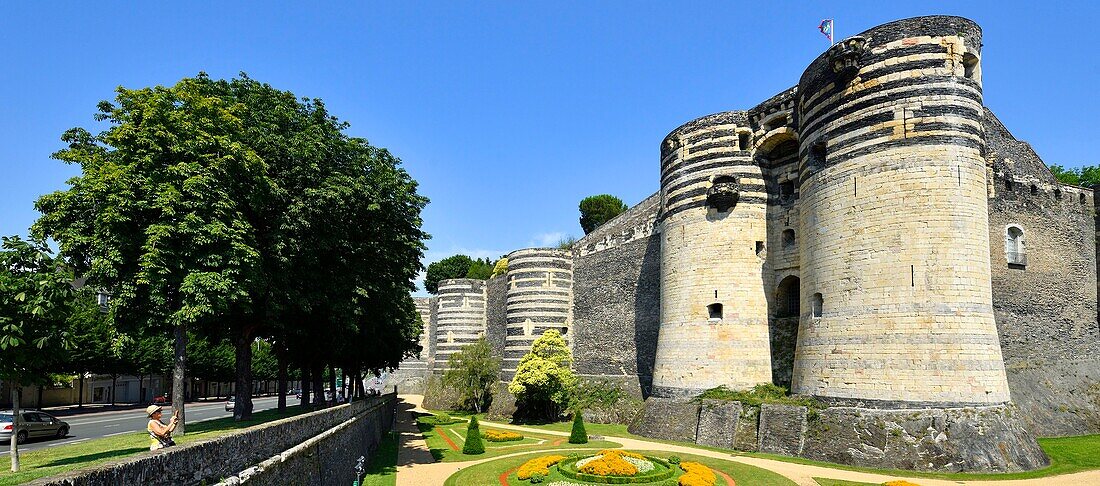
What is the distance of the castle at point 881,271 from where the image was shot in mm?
20422

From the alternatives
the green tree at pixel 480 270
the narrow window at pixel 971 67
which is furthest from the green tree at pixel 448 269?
the narrow window at pixel 971 67

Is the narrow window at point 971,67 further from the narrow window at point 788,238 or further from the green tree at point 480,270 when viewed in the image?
the green tree at point 480,270

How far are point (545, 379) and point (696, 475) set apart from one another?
19.9 m

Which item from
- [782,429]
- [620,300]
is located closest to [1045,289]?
[782,429]

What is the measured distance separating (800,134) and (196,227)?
22.4 metres

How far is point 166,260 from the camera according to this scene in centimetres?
1717

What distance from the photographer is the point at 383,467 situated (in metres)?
23.6

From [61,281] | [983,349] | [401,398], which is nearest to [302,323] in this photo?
[61,281]

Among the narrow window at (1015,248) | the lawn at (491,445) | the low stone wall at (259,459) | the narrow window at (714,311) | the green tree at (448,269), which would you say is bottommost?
the lawn at (491,445)

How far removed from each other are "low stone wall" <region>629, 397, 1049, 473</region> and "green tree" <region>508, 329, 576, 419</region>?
15724 mm

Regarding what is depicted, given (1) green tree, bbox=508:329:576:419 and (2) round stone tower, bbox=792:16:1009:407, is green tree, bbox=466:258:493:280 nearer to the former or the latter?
(1) green tree, bbox=508:329:576:419

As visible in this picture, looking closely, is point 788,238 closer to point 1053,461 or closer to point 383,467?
point 1053,461

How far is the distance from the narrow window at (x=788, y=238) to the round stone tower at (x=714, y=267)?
91 cm

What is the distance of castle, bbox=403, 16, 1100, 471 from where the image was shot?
20.4 m
